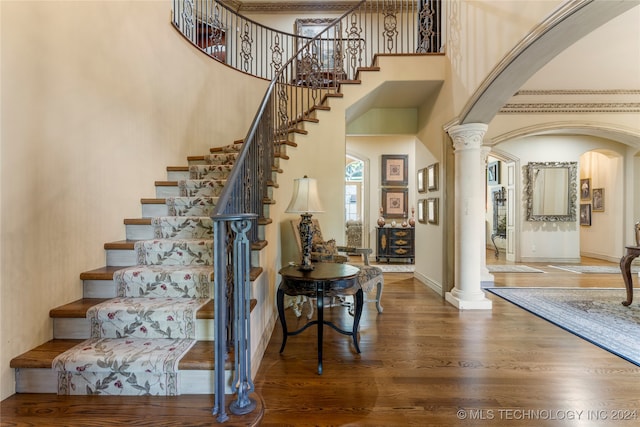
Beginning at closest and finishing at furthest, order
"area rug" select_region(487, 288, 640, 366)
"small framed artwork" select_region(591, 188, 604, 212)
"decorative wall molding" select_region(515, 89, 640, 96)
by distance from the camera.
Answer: "area rug" select_region(487, 288, 640, 366), "decorative wall molding" select_region(515, 89, 640, 96), "small framed artwork" select_region(591, 188, 604, 212)

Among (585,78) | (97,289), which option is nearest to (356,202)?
(585,78)

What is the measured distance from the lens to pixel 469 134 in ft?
11.8

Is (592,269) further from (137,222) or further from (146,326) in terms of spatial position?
(137,222)

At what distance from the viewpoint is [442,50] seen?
417 centimetres

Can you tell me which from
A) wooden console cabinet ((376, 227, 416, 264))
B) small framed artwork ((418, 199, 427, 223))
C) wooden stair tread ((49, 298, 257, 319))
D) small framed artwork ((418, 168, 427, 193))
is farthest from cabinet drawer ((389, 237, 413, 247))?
wooden stair tread ((49, 298, 257, 319))

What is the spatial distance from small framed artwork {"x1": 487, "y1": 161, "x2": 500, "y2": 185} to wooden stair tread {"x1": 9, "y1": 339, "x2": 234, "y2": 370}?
917 centimetres

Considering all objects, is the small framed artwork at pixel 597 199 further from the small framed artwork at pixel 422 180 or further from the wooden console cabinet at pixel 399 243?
the small framed artwork at pixel 422 180

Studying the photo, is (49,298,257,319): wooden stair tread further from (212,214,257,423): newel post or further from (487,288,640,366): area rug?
(487,288,640,366): area rug

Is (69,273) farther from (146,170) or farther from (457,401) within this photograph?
(457,401)

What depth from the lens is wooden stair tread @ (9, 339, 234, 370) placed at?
5.39ft

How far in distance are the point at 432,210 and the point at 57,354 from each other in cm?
438

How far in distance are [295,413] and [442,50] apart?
4.72 m

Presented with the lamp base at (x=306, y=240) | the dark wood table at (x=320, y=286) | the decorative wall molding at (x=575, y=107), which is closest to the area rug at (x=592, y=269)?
the decorative wall molding at (x=575, y=107)

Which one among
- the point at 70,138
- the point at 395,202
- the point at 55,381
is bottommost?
the point at 55,381
